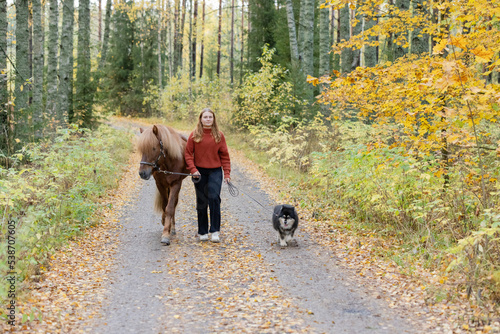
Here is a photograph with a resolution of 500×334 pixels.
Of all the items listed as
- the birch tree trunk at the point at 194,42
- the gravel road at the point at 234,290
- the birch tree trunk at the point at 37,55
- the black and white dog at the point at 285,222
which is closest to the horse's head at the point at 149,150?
the gravel road at the point at 234,290

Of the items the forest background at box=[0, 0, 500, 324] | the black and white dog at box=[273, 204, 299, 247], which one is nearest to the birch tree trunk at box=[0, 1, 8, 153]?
the forest background at box=[0, 0, 500, 324]

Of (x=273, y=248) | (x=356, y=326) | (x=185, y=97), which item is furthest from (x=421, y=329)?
(x=185, y=97)

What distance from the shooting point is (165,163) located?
7086 mm

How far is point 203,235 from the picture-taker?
7211 mm

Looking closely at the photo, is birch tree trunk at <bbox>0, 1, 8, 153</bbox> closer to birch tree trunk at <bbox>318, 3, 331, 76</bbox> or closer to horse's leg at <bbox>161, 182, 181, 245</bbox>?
horse's leg at <bbox>161, 182, 181, 245</bbox>

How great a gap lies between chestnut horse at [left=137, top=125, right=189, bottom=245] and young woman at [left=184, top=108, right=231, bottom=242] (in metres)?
0.32

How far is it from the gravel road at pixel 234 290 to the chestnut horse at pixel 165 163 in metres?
0.56

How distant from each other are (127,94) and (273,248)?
28.8 meters

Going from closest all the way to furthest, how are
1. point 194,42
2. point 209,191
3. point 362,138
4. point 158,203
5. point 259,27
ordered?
point 209,191 < point 158,203 < point 362,138 < point 259,27 < point 194,42

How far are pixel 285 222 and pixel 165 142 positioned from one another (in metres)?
2.44

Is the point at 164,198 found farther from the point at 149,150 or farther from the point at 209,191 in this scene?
the point at 149,150

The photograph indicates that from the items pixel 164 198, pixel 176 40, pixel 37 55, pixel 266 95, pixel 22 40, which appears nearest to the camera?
pixel 164 198

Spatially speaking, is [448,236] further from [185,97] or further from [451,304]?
[185,97]

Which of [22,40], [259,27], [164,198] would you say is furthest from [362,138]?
[259,27]
